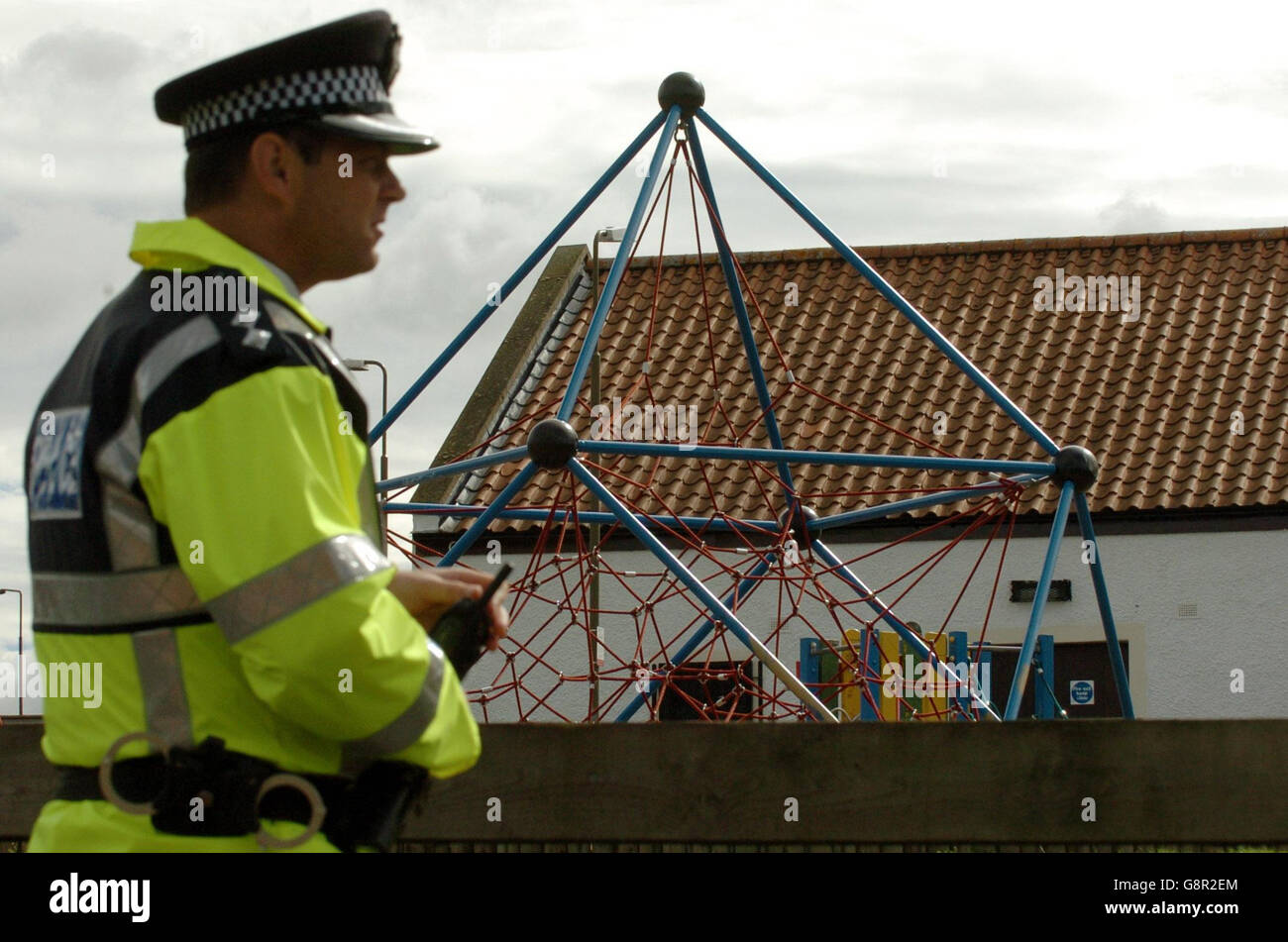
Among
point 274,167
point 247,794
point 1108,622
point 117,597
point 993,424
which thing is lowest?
point 247,794

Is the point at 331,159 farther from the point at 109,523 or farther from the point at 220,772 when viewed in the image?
the point at 220,772

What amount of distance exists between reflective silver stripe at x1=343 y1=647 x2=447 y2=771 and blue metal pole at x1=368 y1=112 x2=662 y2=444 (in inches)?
183

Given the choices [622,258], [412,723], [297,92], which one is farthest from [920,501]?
[412,723]

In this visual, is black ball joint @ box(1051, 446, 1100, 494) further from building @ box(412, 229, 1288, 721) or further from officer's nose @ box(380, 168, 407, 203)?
building @ box(412, 229, 1288, 721)

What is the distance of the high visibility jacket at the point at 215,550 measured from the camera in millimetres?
1973

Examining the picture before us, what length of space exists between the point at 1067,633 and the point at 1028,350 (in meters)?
3.53

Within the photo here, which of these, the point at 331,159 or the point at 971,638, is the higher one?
the point at 971,638

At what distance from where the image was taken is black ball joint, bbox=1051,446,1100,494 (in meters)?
6.55

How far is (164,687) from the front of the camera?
6.88 ft

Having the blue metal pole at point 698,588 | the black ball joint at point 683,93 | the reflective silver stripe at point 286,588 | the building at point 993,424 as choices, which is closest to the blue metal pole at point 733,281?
the black ball joint at point 683,93

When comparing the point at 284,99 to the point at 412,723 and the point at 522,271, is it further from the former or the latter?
the point at 522,271

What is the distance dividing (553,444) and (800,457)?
34.3 inches

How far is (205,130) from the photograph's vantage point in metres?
2.32
